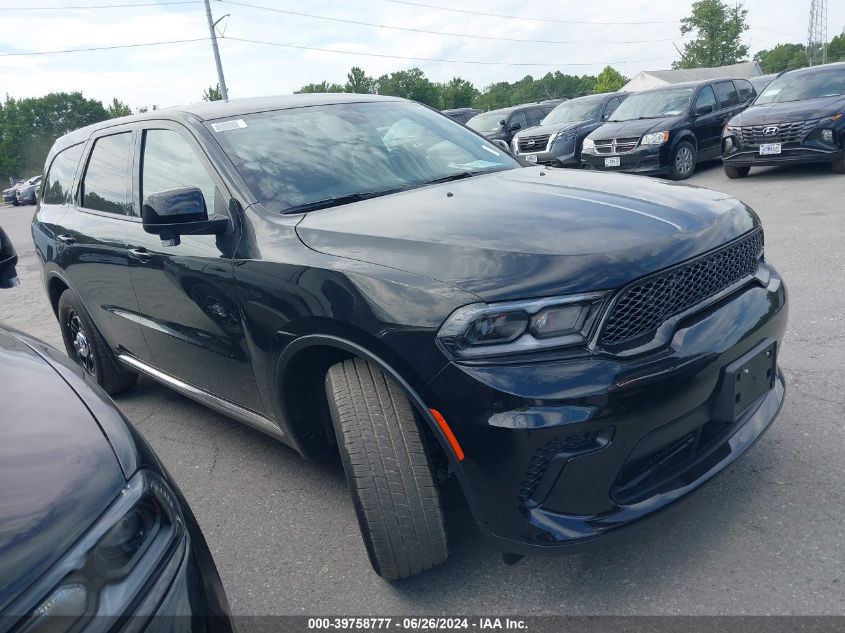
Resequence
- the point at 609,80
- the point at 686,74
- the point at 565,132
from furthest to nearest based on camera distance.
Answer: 1. the point at 609,80
2. the point at 686,74
3. the point at 565,132

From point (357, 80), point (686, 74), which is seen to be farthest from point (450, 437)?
point (357, 80)

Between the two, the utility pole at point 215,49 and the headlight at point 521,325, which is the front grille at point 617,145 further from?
the utility pole at point 215,49

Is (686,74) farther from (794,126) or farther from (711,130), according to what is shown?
(794,126)

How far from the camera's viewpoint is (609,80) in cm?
6481

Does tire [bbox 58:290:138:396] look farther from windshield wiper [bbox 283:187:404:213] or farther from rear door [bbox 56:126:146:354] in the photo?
windshield wiper [bbox 283:187:404:213]

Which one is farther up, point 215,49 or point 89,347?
point 215,49

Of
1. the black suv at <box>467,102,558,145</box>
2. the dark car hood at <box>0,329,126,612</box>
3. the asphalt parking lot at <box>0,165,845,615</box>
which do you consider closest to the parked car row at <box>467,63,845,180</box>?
the black suv at <box>467,102,558,145</box>

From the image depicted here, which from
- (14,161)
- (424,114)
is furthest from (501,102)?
(424,114)

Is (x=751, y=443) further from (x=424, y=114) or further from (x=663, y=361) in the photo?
(x=424, y=114)

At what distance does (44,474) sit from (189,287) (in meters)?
1.83

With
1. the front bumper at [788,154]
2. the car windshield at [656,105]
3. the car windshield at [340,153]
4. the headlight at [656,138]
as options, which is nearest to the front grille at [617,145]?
the headlight at [656,138]

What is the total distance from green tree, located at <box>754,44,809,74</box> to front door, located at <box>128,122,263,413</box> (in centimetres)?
10590

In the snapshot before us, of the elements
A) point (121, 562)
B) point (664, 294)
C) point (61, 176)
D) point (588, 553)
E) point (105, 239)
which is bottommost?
point (588, 553)

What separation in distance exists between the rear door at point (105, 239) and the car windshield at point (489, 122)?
1423 centimetres
